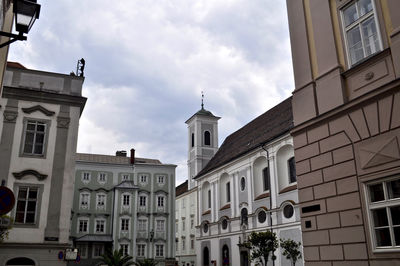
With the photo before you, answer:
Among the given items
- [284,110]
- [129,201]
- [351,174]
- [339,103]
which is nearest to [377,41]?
[339,103]

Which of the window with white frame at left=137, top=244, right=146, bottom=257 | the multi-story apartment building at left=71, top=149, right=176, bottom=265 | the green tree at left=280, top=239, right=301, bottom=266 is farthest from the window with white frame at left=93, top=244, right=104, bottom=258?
the green tree at left=280, top=239, right=301, bottom=266

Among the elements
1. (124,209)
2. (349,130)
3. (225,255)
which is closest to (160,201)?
(124,209)

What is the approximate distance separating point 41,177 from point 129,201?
92.9 ft

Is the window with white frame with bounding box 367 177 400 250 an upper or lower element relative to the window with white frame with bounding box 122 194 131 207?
lower

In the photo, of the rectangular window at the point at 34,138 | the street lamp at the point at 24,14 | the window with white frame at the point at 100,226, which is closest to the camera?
the street lamp at the point at 24,14

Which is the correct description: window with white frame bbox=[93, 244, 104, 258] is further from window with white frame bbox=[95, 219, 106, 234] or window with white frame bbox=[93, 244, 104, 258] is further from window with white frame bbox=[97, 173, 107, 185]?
window with white frame bbox=[97, 173, 107, 185]

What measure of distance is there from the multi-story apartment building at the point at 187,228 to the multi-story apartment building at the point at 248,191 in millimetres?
9690

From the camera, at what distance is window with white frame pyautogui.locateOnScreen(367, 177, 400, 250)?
6852mm

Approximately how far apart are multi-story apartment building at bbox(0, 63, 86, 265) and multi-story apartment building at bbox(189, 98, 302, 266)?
1910 centimetres

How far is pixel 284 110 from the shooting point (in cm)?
4031

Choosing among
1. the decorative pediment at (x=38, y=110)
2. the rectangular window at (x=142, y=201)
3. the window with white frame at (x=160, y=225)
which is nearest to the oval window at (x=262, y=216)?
the window with white frame at (x=160, y=225)

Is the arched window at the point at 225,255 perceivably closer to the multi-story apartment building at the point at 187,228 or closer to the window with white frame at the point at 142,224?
the window with white frame at the point at 142,224

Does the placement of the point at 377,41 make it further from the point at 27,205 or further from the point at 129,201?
the point at 129,201

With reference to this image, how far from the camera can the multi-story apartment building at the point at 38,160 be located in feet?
56.6
